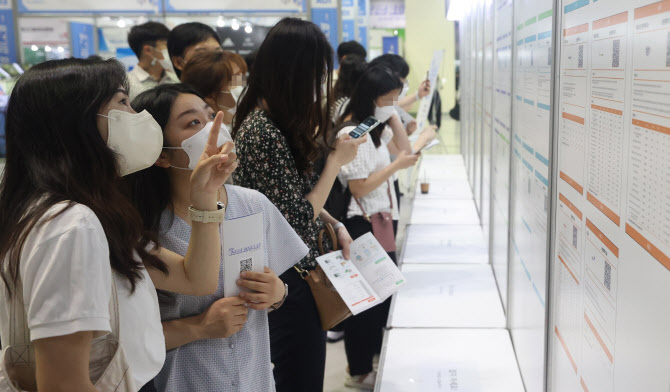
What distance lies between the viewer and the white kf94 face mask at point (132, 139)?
1247 millimetres

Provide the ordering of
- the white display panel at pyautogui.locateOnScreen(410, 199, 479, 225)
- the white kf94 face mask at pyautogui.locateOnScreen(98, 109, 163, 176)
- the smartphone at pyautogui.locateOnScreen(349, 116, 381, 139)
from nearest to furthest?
the white kf94 face mask at pyautogui.locateOnScreen(98, 109, 163, 176) → the smartphone at pyautogui.locateOnScreen(349, 116, 381, 139) → the white display panel at pyautogui.locateOnScreen(410, 199, 479, 225)

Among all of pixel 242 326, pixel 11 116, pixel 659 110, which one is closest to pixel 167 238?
pixel 242 326

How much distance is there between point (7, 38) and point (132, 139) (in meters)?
4.79

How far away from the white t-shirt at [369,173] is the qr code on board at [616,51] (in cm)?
190

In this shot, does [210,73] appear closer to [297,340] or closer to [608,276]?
[297,340]

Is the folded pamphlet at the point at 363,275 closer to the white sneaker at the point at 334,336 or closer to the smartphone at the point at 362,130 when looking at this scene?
the smartphone at the point at 362,130

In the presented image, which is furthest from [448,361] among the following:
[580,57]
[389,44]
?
[389,44]

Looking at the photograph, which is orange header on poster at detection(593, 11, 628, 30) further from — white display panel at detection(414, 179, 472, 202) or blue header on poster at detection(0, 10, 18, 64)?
blue header on poster at detection(0, 10, 18, 64)

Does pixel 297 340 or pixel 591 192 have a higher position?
pixel 591 192

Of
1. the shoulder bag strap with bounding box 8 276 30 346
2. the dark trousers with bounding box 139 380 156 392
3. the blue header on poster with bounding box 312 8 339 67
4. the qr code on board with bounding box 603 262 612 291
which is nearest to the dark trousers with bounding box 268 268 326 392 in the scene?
the dark trousers with bounding box 139 380 156 392

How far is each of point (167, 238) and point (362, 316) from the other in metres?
1.84

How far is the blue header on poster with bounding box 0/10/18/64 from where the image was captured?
206 inches

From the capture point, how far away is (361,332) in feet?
10.6

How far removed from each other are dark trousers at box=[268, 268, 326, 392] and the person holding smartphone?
3.68ft
